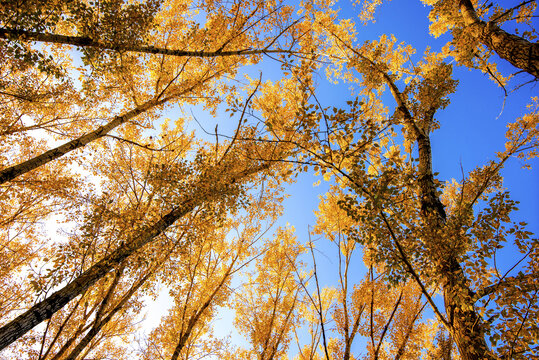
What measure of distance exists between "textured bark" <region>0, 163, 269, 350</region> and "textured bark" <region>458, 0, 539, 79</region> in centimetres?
422

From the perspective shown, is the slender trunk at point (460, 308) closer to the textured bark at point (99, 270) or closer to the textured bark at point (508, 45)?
the textured bark at point (508, 45)

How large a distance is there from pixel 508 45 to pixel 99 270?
745cm

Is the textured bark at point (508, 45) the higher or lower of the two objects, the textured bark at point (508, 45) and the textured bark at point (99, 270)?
the higher

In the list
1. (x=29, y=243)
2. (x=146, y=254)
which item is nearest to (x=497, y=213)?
(x=146, y=254)

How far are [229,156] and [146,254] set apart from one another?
2524 mm

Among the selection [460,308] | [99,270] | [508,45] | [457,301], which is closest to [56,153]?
[99,270]

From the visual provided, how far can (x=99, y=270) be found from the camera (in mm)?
3848

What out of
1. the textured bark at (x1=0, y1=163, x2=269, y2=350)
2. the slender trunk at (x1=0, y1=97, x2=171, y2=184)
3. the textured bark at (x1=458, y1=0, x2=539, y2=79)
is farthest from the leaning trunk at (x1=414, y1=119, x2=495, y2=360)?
the slender trunk at (x1=0, y1=97, x2=171, y2=184)

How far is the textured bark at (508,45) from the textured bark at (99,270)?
4218 mm

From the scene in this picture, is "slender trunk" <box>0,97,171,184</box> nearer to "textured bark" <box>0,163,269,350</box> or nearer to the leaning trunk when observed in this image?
"textured bark" <box>0,163,269,350</box>

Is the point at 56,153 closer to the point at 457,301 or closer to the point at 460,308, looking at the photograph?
the point at 457,301

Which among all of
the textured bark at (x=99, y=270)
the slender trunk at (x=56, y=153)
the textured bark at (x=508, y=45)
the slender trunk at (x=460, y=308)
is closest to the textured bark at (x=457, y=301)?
the slender trunk at (x=460, y=308)

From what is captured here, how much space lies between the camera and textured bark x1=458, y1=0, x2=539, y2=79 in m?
3.57

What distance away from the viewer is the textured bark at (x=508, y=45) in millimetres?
3572
